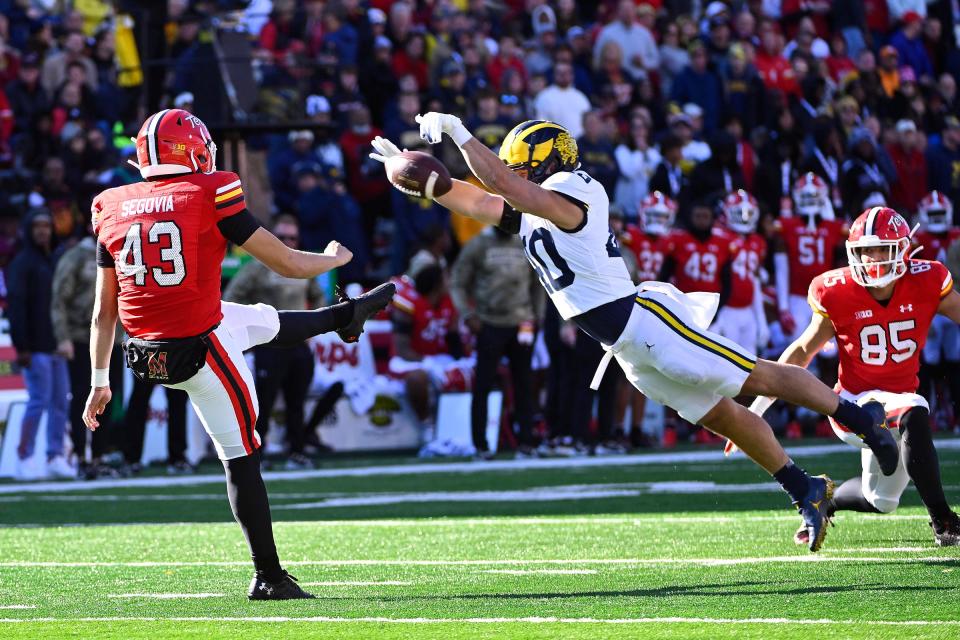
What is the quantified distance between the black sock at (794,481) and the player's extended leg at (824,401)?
0.86 ft

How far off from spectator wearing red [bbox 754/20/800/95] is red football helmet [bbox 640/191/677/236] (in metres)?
4.10

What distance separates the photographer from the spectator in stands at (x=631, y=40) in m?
18.5

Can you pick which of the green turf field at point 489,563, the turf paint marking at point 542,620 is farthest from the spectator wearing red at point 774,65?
the turf paint marking at point 542,620

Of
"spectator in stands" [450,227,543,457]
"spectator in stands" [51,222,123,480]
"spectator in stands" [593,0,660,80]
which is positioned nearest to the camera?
"spectator in stands" [51,222,123,480]

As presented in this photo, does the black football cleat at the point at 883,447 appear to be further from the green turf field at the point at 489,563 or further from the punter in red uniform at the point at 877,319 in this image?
the punter in red uniform at the point at 877,319

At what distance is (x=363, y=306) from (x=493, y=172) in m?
0.89

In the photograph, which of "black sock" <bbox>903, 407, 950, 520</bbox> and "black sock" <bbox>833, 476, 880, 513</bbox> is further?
"black sock" <bbox>833, 476, 880, 513</bbox>

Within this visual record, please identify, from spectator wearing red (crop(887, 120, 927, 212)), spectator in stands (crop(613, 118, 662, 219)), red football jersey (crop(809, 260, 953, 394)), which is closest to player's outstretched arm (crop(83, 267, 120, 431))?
red football jersey (crop(809, 260, 953, 394))

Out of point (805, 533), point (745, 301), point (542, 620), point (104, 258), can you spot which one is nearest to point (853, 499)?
A: point (805, 533)

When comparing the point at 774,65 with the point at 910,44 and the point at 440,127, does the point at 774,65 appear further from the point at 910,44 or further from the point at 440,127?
the point at 440,127

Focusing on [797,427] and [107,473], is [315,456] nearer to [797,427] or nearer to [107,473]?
[107,473]

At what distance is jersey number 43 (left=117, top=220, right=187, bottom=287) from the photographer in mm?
6020

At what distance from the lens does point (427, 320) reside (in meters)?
14.9

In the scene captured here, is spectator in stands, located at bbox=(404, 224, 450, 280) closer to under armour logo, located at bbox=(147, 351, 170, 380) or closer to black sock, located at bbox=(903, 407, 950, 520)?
black sock, located at bbox=(903, 407, 950, 520)
